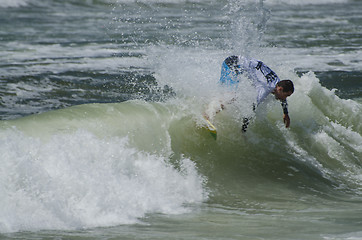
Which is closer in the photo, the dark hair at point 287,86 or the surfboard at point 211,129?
the dark hair at point 287,86

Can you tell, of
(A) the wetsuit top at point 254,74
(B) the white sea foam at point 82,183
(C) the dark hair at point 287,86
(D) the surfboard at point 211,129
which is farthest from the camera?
(D) the surfboard at point 211,129

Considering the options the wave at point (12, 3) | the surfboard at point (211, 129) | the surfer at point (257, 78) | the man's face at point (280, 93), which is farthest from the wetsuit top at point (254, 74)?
the wave at point (12, 3)

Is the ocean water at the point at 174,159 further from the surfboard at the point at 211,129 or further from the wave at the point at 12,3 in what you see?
the wave at the point at 12,3

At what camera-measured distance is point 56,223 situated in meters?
5.18

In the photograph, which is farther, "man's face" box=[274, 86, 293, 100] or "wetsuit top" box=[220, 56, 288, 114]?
"wetsuit top" box=[220, 56, 288, 114]

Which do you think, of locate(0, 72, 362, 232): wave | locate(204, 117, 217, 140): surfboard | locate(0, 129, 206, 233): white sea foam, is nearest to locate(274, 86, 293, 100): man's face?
locate(0, 72, 362, 232): wave

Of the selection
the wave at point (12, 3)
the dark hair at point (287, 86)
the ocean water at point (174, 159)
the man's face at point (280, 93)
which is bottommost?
the ocean water at point (174, 159)

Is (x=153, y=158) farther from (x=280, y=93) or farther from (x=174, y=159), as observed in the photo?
(x=280, y=93)

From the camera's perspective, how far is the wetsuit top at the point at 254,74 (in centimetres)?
765

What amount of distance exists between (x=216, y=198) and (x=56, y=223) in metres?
2.23

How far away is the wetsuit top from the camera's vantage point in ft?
25.1

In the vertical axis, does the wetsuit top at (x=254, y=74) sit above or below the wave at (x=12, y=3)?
Answer: below

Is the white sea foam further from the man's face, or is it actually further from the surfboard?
the man's face

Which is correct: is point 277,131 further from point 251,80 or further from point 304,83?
point 304,83
